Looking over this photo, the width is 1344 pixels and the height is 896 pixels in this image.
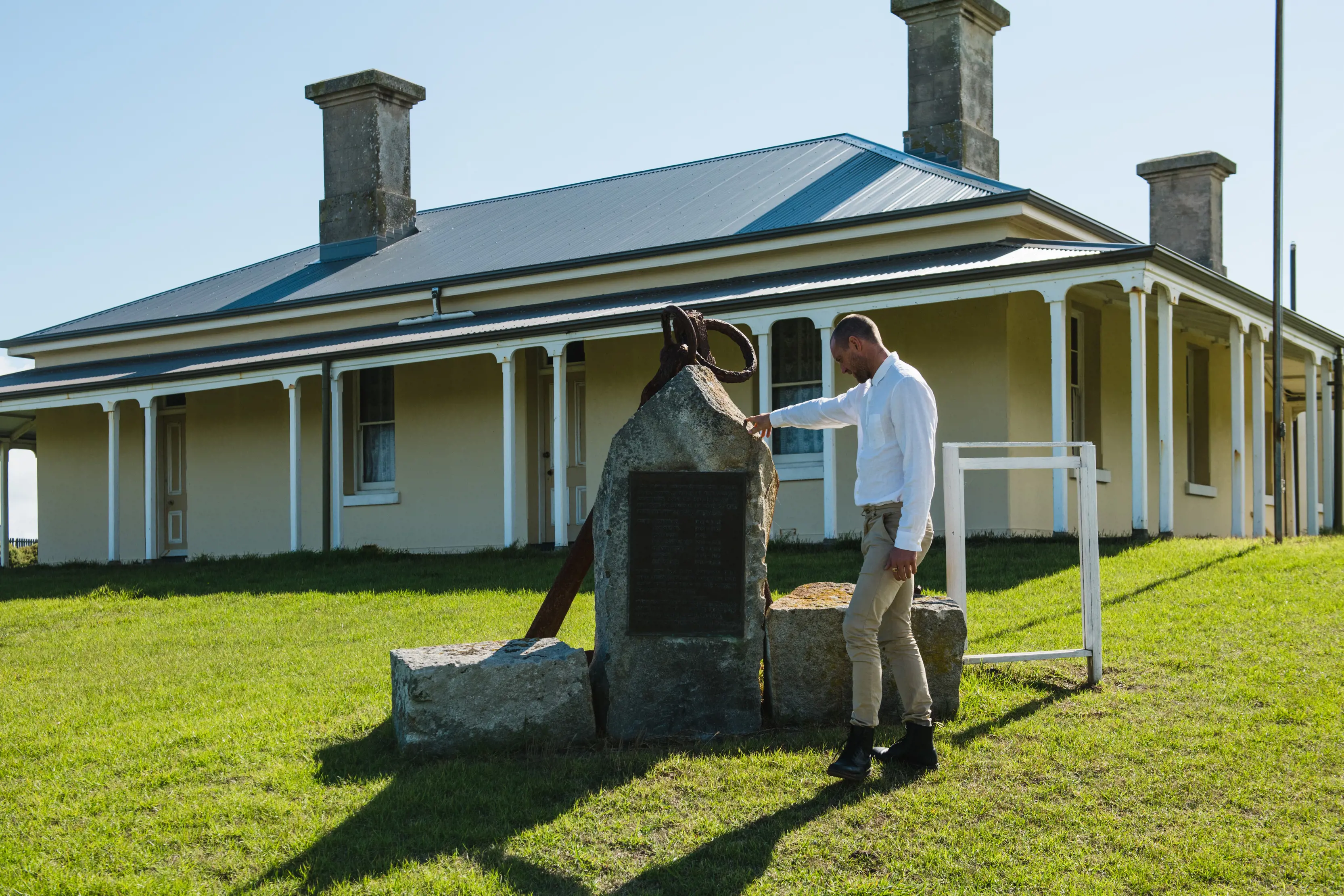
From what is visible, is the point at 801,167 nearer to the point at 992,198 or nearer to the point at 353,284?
the point at 992,198

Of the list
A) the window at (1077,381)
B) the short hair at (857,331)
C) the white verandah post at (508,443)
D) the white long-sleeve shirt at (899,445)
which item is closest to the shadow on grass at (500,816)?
the white long-sleeve shirt at (899,445)

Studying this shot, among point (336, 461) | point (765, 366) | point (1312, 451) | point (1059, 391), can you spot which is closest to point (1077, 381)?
point (1059, 391)

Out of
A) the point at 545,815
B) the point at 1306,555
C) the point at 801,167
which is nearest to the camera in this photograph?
the point at 545,815

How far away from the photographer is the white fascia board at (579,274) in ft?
48.7

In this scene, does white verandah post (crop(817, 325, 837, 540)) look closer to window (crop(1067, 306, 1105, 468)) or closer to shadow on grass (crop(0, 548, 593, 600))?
shadow on grass (crop(0, 548, 593, 600))

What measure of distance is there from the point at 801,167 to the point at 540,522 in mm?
6088

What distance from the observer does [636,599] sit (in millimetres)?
6168

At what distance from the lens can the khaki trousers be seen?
209 inches

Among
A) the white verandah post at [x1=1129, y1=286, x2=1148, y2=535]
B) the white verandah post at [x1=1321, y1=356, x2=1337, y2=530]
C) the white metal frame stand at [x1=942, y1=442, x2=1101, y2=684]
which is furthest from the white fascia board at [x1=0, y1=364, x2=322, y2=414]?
the white verandah post at [x1=1321, y1=356, x2=1337, y2=530]

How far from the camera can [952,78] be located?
56.7ft

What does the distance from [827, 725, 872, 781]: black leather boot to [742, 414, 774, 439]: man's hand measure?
139 centimetres

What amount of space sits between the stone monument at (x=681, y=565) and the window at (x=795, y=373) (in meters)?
9.11

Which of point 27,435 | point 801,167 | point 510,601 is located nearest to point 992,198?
point 801,167

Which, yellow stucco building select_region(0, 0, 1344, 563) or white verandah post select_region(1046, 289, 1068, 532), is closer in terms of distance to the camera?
white verandah post select_region(1046, 289, 1068, 532)
